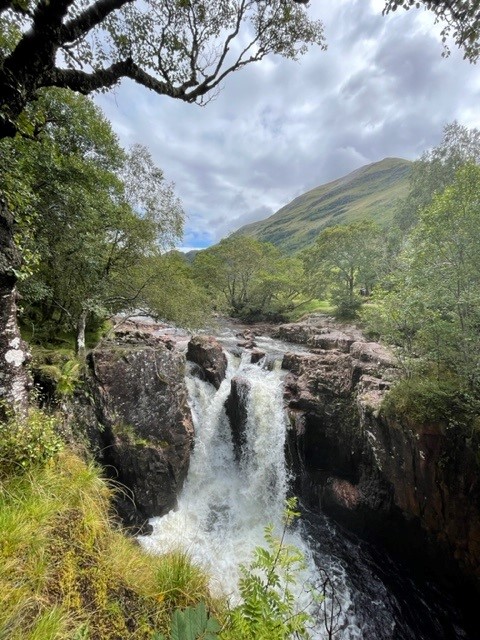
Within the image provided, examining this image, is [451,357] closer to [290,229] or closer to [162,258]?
[162,258]

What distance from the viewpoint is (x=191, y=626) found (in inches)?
76.2

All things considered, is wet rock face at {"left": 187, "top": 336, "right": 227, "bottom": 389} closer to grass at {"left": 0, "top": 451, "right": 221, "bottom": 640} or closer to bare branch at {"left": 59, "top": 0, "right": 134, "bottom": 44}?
grass at {"left": 0, "top": 451, "right": 221, "bottom": 640}

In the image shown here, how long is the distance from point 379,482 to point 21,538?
10.5 metres

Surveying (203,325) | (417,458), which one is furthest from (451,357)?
(203,325)

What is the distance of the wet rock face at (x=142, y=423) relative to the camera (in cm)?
912

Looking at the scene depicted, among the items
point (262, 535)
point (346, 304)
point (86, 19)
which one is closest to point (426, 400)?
point (262, 535)

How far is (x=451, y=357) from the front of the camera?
27.8 ft

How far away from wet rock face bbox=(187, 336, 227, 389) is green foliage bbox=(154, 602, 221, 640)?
12.1 m

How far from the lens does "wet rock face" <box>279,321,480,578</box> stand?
786 cm

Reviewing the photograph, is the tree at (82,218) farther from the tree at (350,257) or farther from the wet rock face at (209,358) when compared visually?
the tree at (350,257)

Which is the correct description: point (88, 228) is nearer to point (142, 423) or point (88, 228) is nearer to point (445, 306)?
point (142, 423)

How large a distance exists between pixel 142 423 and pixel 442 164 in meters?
44.8

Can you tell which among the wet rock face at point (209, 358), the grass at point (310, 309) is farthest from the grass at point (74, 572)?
the grass at point (310, 309)

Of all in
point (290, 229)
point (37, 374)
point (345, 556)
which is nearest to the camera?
point (37, 374)
